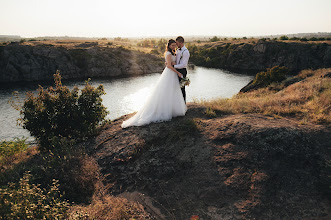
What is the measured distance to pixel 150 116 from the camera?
910 cm

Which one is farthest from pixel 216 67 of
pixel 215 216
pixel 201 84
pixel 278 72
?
pixel 215 216

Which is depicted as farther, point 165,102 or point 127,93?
point 127,93

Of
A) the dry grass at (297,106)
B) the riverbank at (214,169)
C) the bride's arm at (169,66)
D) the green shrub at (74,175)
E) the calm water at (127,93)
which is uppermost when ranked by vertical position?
the bride's arm at (169,66)

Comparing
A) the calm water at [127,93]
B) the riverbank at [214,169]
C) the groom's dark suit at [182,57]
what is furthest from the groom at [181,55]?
the calm water at [127,93]

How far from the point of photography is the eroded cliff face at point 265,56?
59625 mm

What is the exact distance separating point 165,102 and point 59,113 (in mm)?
5464

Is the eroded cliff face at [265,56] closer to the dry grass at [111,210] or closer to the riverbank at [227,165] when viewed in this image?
the riverbank at [227,165]

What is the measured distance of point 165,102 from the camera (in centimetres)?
905

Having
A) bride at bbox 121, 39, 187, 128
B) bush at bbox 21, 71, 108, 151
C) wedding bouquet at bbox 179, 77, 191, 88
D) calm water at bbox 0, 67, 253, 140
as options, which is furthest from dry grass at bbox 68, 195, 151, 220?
calm water at bbox 0, 67, 253, 140

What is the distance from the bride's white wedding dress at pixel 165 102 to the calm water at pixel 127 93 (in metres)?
11.0

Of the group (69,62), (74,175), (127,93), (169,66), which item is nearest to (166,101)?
(169,66)

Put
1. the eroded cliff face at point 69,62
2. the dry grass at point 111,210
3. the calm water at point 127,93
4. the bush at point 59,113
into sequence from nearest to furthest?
the dry grass at point 111,210 < the bush at point 59,113 < the calm water at point 127,93 < the eroded cliff face at point 69,62

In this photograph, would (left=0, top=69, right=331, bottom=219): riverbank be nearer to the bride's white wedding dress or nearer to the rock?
the rock

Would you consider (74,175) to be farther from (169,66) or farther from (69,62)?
(69,62)
